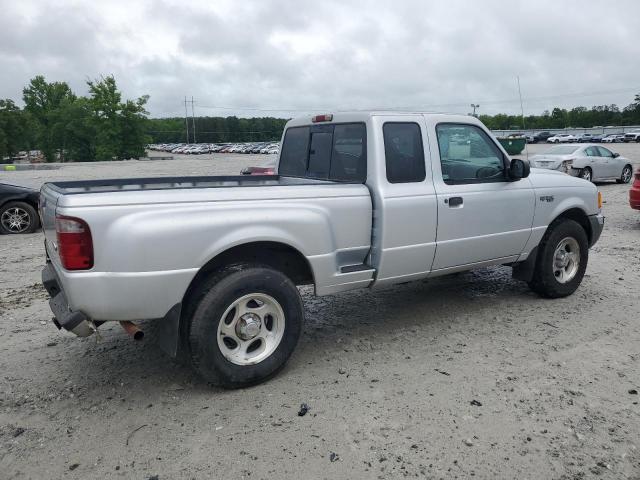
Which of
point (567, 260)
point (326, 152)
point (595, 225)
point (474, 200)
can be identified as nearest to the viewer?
point (474, 200)

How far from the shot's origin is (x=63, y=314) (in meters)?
3.59

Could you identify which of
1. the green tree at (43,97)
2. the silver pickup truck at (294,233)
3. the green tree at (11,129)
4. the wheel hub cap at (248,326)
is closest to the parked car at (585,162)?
the silver pickup truck at (294,233)

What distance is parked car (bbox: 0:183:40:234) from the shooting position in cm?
1041

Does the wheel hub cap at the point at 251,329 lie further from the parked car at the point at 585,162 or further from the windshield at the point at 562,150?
the windshield at the point at 562,150

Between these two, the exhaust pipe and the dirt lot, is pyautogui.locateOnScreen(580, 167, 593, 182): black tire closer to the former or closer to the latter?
the dirt lot

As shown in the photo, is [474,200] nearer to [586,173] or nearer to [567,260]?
[567,260]

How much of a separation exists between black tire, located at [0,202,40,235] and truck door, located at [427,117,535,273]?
8705 millimetres

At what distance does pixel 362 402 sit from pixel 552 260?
9.94 feet

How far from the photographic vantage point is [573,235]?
5.86m

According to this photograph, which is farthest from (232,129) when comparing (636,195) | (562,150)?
(636,195)

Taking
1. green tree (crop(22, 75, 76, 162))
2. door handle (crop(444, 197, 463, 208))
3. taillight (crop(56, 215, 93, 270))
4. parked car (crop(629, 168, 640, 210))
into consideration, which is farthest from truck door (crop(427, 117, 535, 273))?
green tree (crop(22, 75, 76, 162))

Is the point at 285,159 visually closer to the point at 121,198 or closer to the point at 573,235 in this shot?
the point at 121,198

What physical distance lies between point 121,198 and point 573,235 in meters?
4.63

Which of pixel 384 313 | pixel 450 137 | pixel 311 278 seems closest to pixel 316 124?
pixel 450 137
